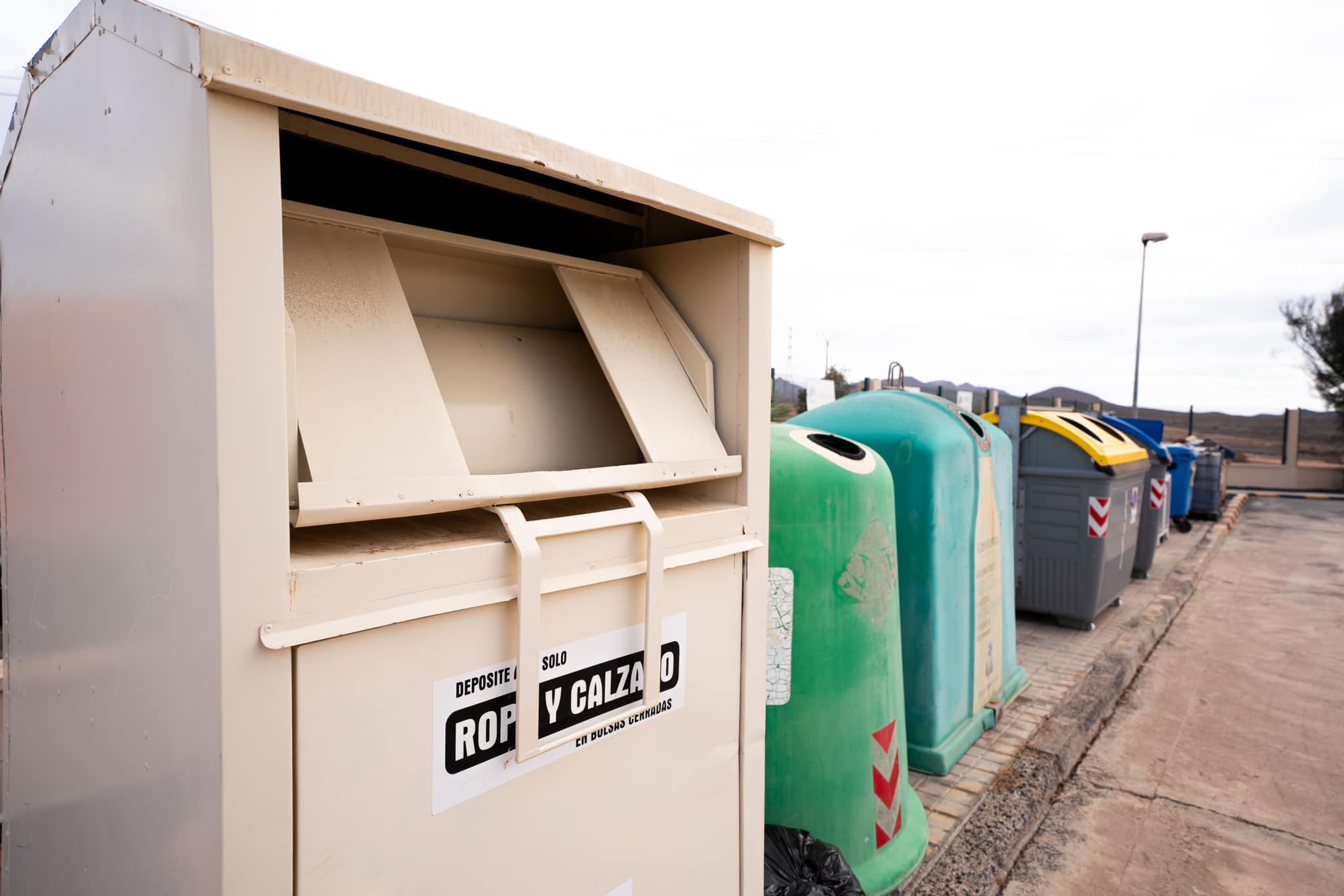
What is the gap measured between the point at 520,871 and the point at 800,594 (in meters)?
1.37

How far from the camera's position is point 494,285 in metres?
1.82

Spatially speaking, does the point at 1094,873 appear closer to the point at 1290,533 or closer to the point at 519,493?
the point at 519,493

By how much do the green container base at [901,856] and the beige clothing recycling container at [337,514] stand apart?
976 millimetres

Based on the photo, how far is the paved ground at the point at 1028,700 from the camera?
3.24 m

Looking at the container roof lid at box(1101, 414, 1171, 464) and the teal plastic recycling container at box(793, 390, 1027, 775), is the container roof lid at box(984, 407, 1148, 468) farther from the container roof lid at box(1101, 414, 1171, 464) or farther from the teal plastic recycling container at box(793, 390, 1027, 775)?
the teal plastic recycling container at box(793, 390, 1027, 775)

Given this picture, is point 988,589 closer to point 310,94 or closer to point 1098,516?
point 1098,516

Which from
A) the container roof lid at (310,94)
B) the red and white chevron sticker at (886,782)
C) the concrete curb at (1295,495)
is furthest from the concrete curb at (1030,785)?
the concrete curb at (1295,495)

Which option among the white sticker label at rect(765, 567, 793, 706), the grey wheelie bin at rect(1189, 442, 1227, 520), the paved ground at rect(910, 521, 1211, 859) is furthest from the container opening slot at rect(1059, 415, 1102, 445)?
the grey wheelie bin at rect(1189, 442, 1227, 520)

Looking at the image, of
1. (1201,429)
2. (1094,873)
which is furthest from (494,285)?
(1201,429)

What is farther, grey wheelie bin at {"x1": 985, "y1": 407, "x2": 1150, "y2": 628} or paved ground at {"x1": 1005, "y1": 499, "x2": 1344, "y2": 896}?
grey wheelie bin at {"x1": 985, "y1": 407, "x2": 1150, "y2": 628}

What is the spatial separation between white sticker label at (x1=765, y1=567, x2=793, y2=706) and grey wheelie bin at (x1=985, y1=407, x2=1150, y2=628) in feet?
14.0

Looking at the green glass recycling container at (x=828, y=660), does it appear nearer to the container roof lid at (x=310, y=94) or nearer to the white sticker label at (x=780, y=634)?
the white sticker label at (x=780, y=634)

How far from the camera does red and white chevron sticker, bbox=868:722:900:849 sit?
105 inches

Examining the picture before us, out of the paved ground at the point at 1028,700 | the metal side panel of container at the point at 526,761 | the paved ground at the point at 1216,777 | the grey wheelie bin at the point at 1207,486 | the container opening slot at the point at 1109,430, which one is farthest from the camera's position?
the grey wheelie bin at the point at 1207,486
